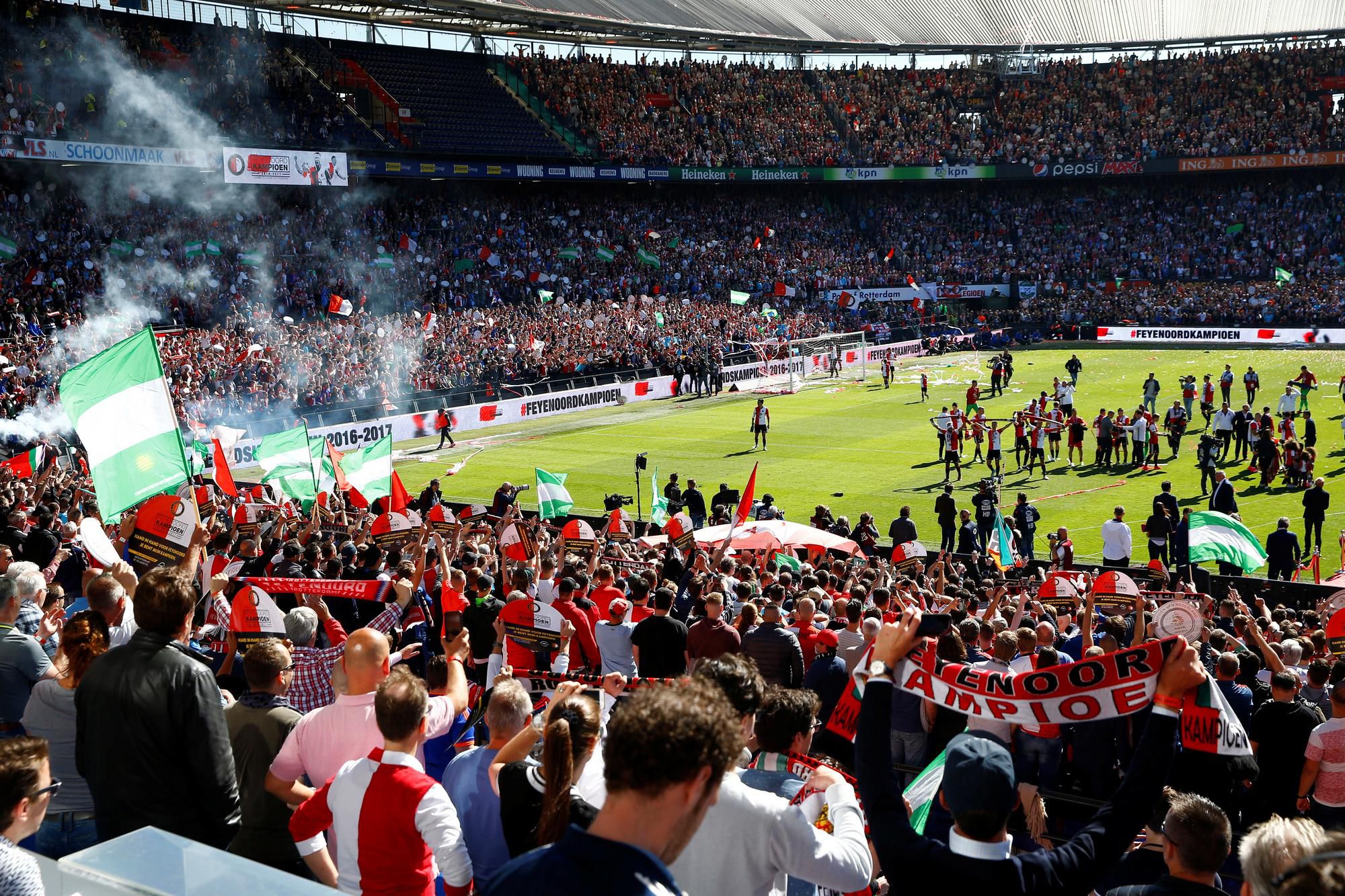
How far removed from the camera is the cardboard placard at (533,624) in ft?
28.2

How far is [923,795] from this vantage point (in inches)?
207

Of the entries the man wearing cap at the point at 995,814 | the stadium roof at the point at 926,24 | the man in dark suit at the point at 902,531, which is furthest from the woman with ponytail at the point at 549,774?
the stadium roof at the point at 926,24

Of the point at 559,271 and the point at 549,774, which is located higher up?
the point at 559,271

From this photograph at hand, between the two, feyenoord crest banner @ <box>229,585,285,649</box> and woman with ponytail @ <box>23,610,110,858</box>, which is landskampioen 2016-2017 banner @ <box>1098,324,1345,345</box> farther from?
woman with ponytail @ <box>23,610,110,858</box>

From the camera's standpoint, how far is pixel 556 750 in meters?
3.89

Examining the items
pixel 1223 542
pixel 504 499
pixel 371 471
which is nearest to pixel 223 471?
pixel 371 471

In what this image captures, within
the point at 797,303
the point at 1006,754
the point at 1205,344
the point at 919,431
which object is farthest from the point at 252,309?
the point at 1006,754

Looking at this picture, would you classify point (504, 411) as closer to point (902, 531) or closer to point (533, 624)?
point (902, 531)

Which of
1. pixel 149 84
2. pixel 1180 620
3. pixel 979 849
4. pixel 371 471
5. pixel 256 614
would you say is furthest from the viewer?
pixel 149 84

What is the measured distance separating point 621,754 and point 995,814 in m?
1.49

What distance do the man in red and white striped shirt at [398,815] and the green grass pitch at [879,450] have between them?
1946cm

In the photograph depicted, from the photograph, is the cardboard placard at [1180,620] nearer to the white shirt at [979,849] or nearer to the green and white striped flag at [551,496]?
the white shirt at [979,849]

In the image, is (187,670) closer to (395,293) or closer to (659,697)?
(659,697)

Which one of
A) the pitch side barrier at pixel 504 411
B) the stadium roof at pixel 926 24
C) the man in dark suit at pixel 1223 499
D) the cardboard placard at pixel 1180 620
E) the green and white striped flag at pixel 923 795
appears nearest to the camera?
the green and white striped flag at pixel 923 795
